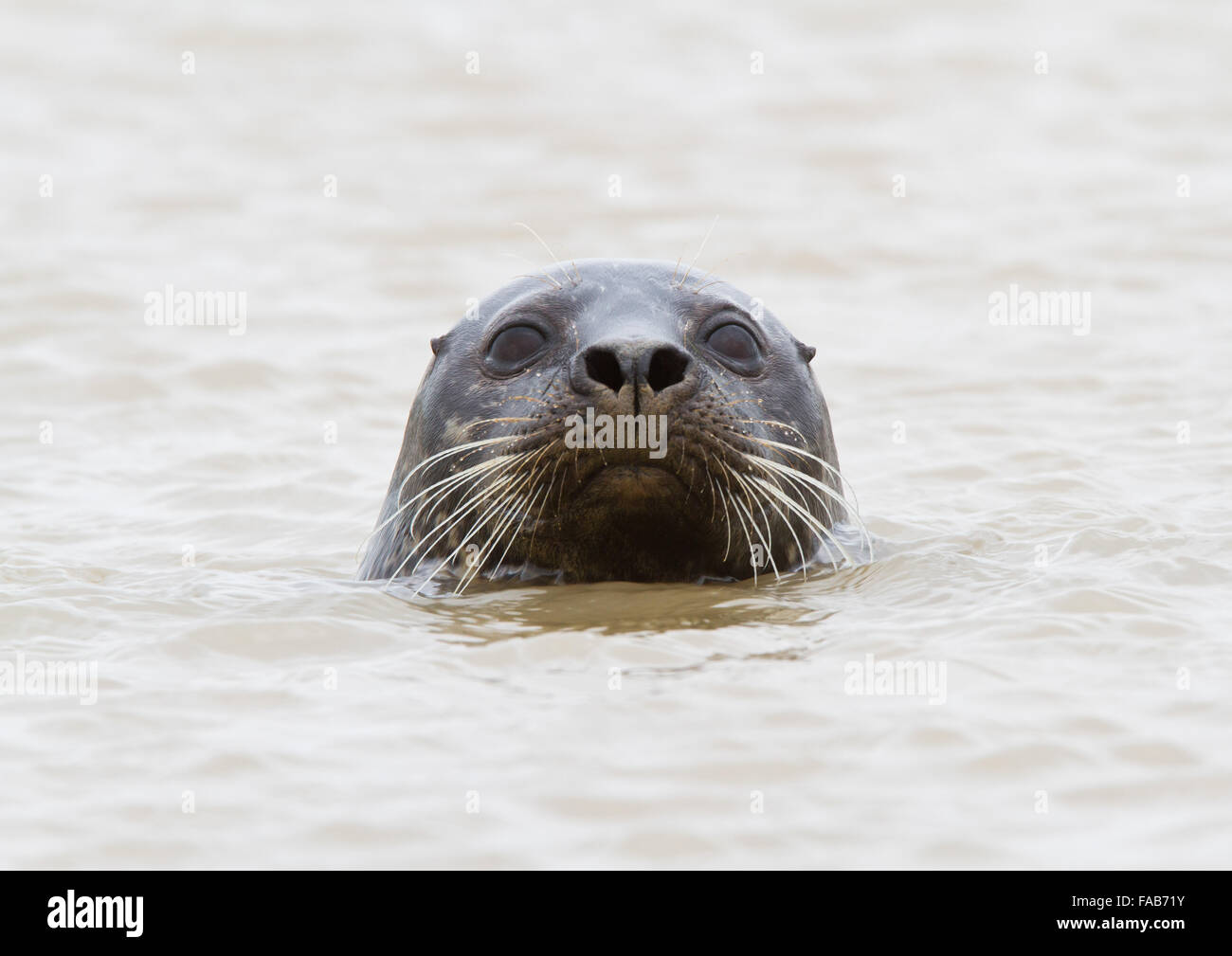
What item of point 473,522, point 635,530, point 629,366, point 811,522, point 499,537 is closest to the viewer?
point 629,366

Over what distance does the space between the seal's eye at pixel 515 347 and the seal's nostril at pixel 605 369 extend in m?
0.63

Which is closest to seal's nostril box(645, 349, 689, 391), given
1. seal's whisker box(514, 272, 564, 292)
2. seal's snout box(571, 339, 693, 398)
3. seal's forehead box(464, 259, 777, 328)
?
seal's snout box(571, 339, 693, 398)

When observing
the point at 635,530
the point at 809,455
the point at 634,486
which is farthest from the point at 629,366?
the point at 809,455

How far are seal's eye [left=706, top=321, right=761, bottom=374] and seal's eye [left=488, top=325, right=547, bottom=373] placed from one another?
0.59 meters

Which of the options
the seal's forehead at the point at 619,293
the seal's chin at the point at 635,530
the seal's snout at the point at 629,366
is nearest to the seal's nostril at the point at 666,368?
the seal's snout at the point at 629,366

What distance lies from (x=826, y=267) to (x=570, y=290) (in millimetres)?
8599

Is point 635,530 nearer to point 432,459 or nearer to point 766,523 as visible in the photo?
point 766,523

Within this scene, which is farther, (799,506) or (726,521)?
(799,506)

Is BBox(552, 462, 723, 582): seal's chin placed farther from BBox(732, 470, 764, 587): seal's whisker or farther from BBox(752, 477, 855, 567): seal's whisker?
BBox(752, 477, 855, 567): seal's whisker

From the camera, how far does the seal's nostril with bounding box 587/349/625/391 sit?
20.1ft

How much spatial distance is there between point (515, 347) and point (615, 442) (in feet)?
2.84

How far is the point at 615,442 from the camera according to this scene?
6129 millimetres

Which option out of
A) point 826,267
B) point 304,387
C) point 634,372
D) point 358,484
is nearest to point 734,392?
point 634,372
